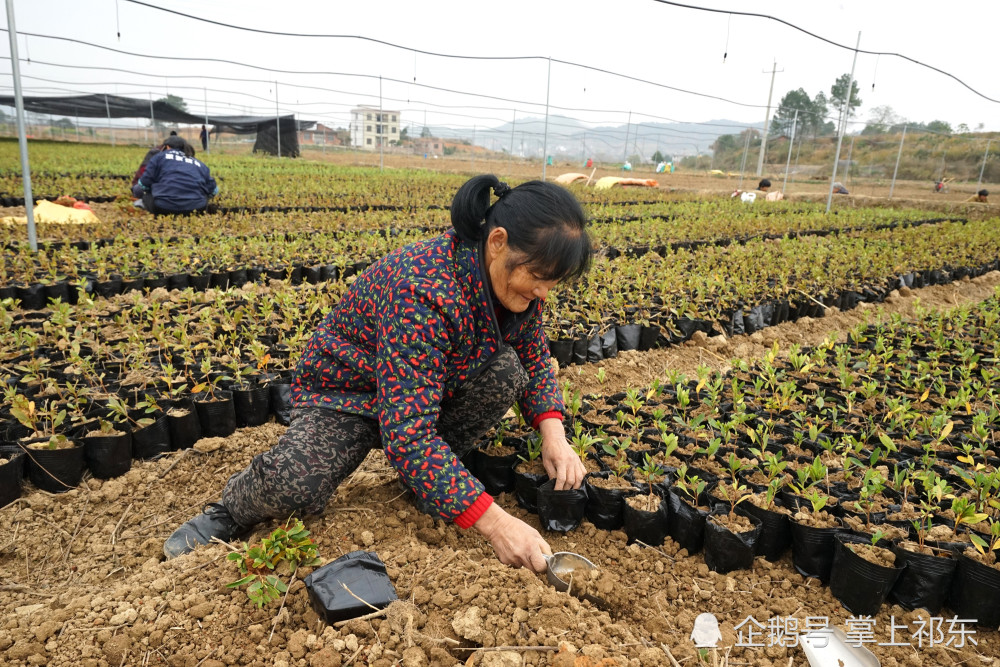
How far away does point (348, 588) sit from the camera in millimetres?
1634

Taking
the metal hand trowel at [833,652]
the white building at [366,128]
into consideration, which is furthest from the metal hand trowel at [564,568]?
the white building at [366,128]

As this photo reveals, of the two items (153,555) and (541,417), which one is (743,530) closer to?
(541,417)

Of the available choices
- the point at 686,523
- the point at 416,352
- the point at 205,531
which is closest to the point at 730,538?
the point at 686,523

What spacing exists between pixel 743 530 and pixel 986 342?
3314 mm

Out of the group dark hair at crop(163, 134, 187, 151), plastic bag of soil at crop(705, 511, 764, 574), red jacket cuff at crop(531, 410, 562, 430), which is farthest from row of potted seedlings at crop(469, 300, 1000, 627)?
dark hair at crop(163, 134, 187, 151)

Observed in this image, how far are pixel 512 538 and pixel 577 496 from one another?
21.9 inches

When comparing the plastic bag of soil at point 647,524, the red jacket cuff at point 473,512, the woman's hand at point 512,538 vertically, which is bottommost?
the plastic bag of soil at point 647,524

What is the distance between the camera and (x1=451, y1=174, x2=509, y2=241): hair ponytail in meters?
1.78

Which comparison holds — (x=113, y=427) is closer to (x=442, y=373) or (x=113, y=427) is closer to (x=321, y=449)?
(x=321, y=449)

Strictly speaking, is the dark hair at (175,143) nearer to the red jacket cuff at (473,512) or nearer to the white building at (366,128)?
the red jacket cuff at (473,512)

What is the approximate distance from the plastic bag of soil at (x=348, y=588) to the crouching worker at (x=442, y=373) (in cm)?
23

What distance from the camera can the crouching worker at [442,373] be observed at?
1715 millimetres

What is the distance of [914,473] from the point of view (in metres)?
2.24

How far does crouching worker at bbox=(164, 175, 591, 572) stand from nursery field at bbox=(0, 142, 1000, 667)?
0.56ft
